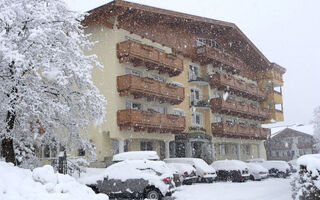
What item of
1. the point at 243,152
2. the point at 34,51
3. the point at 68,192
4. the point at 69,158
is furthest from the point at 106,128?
the point at 243,152

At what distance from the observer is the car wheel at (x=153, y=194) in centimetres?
1362

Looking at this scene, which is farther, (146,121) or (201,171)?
(146,121)

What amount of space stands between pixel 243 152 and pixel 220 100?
11.4m

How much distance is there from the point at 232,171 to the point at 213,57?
12.0 meters

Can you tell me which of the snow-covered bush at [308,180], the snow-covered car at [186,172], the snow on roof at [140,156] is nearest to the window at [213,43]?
the snow-covered car at [186,172]

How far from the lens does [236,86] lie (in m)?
35.6

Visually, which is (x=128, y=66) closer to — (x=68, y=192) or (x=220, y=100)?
(x=220, y=100)

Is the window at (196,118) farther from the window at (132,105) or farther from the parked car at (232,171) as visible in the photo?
the window at (132,105)

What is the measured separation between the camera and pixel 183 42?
31094 mm

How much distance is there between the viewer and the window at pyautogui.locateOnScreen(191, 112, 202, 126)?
104 feet

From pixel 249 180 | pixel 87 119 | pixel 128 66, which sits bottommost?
pixel 249 180

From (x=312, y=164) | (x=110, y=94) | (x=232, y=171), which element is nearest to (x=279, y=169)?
(x=232, y=171)

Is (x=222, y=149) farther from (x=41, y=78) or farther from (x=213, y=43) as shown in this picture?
(x=41, y=78)

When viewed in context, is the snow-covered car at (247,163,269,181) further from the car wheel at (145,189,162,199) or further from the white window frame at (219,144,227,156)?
the car wheel at (145,189,162,199)
